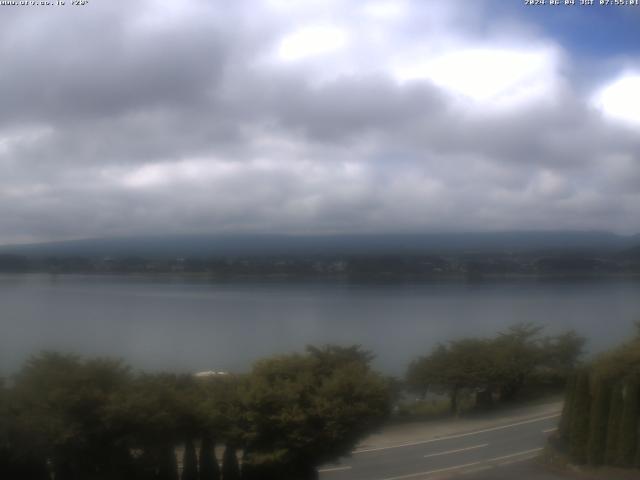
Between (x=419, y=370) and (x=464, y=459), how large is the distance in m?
4.46

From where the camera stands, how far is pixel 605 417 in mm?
13609

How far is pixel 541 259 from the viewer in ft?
87.0

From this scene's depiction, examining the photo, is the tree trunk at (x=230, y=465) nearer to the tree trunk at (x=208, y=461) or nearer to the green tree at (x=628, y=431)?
the tree trunk at (x=208, y=461)

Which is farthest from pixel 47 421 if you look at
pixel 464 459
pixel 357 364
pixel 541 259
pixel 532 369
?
pixel 541 259

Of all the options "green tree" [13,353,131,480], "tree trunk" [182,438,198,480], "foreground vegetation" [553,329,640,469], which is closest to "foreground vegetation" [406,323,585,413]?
"foreground vegetation" [553,329,640,469]

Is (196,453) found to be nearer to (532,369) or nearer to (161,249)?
(532,369)

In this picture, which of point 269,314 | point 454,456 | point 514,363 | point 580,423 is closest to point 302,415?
point 454,456

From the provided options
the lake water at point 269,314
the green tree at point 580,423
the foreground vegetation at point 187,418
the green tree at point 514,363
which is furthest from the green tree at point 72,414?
the green tree at point 514,363

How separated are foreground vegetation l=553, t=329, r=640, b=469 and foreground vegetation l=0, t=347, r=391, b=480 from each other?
380 cm

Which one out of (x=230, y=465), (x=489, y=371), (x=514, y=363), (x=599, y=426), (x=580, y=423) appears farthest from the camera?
(x=514, y=363)

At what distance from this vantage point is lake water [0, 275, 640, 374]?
1781 centimetres

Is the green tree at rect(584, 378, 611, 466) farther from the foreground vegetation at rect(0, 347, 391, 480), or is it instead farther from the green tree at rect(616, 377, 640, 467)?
the foreground vegetation at rect(0, 347, 391, 480)

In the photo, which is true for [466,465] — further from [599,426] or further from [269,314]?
[269,314]

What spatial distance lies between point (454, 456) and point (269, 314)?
12026 millimetres
